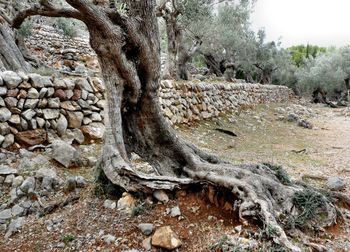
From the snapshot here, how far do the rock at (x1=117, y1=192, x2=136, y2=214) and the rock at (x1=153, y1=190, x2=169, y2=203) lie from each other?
29 cm

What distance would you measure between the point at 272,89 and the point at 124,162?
75.0ft

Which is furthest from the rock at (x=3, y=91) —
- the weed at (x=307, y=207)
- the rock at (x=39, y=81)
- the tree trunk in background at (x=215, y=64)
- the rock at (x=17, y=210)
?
the tree trunk in background at (x=215, y=64)

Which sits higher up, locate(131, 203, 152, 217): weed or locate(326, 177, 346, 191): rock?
locate(131, 203, 152, 217): weed

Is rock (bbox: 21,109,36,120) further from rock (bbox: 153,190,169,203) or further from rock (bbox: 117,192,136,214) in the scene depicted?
rock (bbox: 153,190,169,203)

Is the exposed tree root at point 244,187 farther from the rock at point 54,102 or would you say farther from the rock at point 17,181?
the rock at point 54,102

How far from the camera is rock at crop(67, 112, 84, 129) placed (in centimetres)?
715

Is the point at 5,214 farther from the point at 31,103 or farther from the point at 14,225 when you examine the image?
the point at 31,103

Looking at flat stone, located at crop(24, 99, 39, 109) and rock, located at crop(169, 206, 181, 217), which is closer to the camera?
rock, located at crop(169, 206, 181, 217)

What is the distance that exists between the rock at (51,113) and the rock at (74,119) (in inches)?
12.2

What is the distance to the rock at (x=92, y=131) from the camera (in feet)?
23.8

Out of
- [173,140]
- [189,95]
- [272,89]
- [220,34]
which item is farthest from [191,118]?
[272,89]

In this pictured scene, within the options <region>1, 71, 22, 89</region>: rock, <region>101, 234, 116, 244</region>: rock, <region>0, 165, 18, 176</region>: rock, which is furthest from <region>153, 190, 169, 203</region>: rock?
<region>1, 71, 22, 89</region>: rock

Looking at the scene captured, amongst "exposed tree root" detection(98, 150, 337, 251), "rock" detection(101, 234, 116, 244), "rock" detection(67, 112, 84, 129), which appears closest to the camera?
"exposed tree root" detection(98, 150, 337, 251)

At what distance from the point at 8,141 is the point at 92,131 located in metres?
1.87
